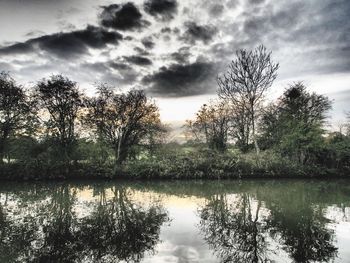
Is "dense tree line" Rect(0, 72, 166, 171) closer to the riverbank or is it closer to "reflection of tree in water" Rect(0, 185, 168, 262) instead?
the riverbank

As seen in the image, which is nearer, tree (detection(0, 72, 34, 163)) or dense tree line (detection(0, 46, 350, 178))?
dense tree line (detection(0, 46, 350, 178))

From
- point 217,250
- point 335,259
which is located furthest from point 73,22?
point 335,259

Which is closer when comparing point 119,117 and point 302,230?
point 302,230

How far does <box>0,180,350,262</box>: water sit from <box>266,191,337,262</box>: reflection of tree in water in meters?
0.02

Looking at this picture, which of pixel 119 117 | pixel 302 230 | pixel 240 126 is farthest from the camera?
pixel 240 126

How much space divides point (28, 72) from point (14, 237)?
22367 mm

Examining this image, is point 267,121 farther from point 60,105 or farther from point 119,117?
point 60,105

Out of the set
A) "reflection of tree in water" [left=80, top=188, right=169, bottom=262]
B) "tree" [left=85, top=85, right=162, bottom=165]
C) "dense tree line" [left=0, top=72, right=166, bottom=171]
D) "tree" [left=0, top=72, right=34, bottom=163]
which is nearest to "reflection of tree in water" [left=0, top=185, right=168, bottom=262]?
"reflection of tree in water" [left=80, top=188, right=169, bottom=262]

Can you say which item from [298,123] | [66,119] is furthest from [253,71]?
[66,119]

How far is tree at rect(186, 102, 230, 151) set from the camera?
3830cm

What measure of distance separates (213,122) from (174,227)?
29570 millimetres

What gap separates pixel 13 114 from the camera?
27844 mm

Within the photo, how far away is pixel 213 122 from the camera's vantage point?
1544 inches

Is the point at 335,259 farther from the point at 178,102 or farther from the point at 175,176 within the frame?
the point at 178,102
